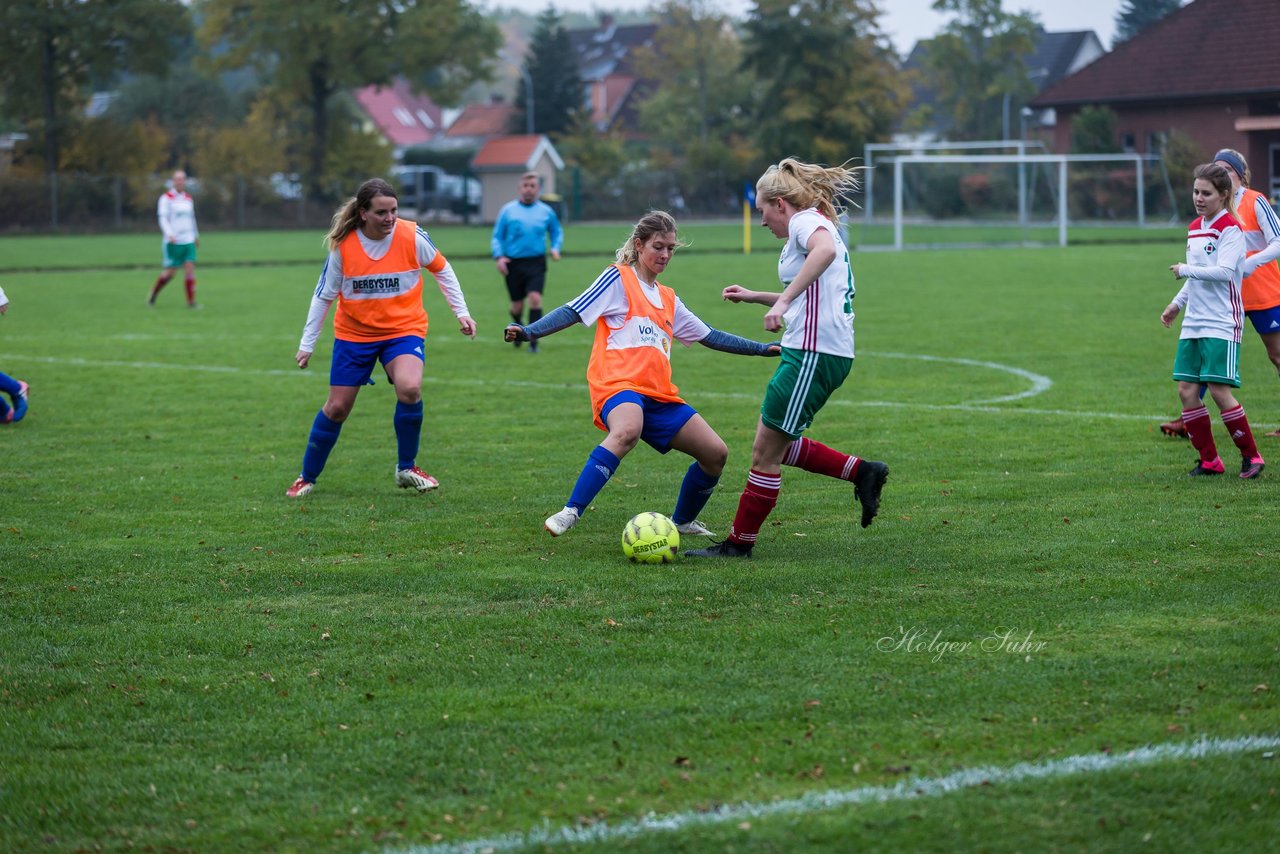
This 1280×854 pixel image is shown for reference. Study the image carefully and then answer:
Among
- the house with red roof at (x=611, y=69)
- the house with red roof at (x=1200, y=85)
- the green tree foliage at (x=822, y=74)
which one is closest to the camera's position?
the house with red roof at (x=1200, y=85)

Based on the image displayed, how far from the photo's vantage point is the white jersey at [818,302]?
6621mm

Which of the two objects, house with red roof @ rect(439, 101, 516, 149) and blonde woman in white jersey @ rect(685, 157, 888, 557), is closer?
blonde woman in white jersey @ rect(685, 157, 888, 557)

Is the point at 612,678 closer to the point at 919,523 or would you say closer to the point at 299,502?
the point at 919,523

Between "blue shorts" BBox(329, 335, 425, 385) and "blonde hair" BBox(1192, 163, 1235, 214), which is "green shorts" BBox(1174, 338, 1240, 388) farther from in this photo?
"blue shorts" BBox(329, 335, 425, 385)

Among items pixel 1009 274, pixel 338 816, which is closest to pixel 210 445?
pixel 338 816

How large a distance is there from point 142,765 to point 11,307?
2040cm

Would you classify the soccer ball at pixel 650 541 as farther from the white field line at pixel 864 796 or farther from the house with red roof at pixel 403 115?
the house with red roof at pixel 403 115

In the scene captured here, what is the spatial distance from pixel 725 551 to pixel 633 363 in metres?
1.04

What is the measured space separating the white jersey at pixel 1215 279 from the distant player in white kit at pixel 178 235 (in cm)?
1732

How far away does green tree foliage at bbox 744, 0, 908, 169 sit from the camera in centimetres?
6253

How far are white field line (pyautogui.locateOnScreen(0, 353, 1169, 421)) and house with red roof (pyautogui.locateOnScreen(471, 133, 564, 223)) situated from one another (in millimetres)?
52227

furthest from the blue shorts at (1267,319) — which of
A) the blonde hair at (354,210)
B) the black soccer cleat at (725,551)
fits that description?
the blonde hair at (354,210)

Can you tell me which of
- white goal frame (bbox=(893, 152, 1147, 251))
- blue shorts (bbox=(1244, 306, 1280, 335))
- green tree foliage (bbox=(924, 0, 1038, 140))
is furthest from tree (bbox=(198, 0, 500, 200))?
blue shorts (bbox=(1244, 306, 1280, 335))

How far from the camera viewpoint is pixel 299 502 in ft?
28.1
